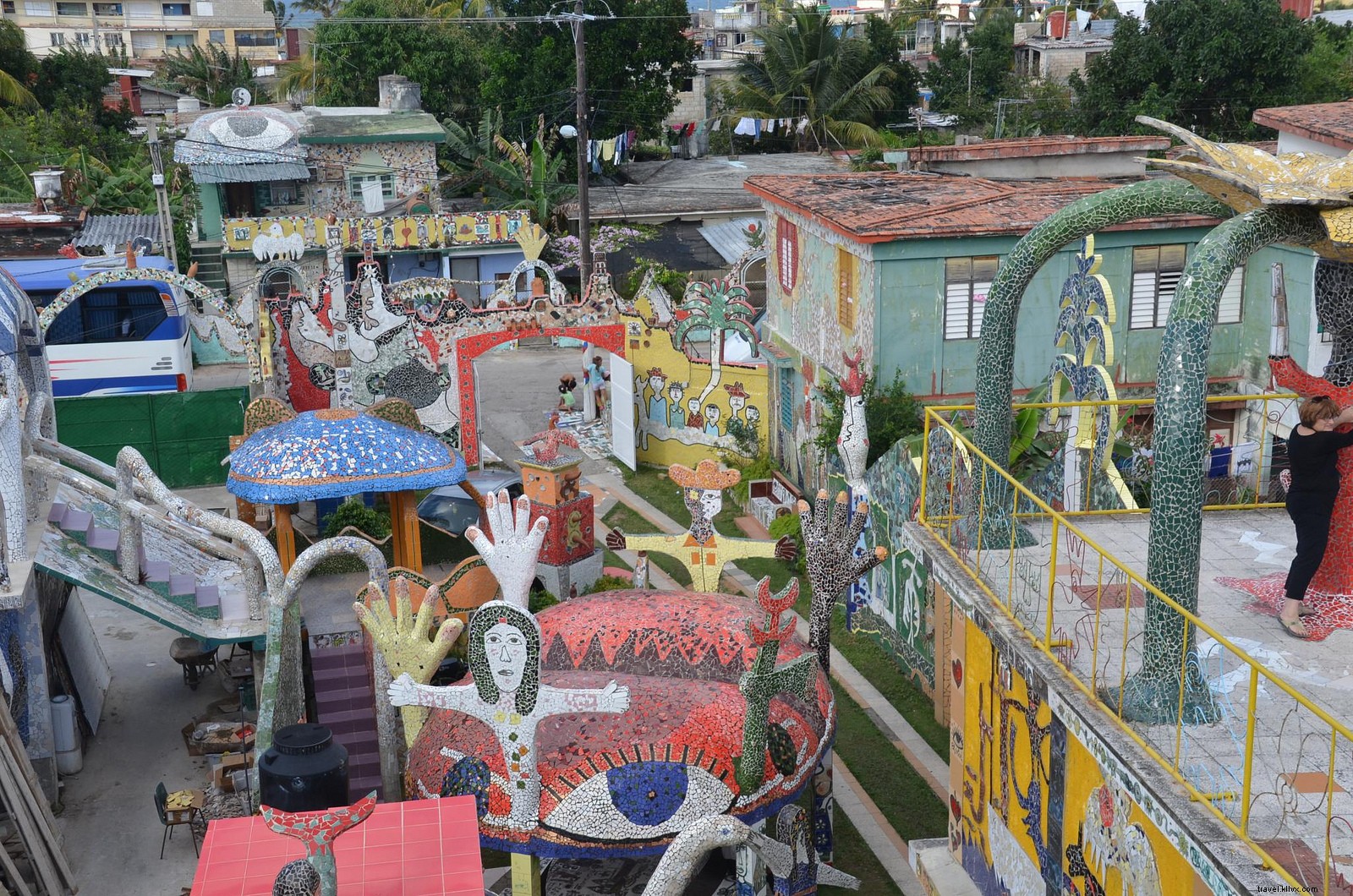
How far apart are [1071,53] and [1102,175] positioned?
3482 cm

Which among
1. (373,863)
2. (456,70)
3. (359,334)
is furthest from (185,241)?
(373,863)

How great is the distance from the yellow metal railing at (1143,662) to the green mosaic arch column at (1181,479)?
0.07 metres

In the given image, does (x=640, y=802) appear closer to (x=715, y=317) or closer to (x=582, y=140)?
(x=715, y=317)

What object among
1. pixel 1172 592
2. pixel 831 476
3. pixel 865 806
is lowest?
pixel 865 806

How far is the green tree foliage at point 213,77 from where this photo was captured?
58.8m

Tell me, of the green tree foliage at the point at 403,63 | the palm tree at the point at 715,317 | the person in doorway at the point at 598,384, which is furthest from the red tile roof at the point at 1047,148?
the green tree foliage at the point at 403,63

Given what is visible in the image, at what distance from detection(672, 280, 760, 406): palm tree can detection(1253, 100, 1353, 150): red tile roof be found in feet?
29.8

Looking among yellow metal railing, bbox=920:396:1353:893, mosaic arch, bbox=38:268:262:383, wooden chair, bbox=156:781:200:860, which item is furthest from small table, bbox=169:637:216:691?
yellow metal railing, bbox=920:396:1353:893

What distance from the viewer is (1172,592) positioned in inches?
352

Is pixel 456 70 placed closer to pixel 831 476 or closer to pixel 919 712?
pixel 831 476

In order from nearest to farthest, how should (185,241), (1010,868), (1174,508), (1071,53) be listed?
(1174,508) → (1010,868) → (185,241) → (1071,53)

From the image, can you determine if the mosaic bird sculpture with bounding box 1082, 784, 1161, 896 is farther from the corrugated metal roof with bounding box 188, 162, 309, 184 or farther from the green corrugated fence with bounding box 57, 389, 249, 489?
the corrugated metal roof with bounding box 188, 162, 309, 184

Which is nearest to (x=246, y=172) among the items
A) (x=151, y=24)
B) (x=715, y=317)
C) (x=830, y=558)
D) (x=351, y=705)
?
(x=715, y=317)

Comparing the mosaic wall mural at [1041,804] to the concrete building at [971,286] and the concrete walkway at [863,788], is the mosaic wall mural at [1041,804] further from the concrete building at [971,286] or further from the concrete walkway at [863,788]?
the concrete building at [971,286]
